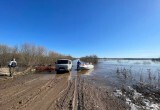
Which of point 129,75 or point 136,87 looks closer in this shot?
point 136,87

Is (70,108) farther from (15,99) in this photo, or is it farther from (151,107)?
(151,107)

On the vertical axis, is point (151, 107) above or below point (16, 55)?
below

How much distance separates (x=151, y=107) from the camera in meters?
8.40

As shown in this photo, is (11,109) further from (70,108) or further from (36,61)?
(36,61)

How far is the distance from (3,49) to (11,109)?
3132 centimetres

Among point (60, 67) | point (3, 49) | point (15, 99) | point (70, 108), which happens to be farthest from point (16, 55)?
point (70, 108)

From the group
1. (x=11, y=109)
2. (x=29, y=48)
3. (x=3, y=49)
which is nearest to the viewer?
(x=11, y=109)

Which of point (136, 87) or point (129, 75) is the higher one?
point (129, 75)

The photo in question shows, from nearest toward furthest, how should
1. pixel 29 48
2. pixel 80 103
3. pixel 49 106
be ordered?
pixel 49 106 < pixel 80 103 < pixel 29 48

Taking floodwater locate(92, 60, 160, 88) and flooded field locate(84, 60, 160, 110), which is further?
floodwater locate(92, 60, 160, 88)

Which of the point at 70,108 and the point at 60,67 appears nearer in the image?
the point at 70,108

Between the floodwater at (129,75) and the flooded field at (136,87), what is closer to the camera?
the flooded field at (136,87)

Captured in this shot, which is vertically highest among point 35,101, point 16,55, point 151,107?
point 16,55

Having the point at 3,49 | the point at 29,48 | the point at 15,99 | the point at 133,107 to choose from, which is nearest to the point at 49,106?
the point at 15,99
